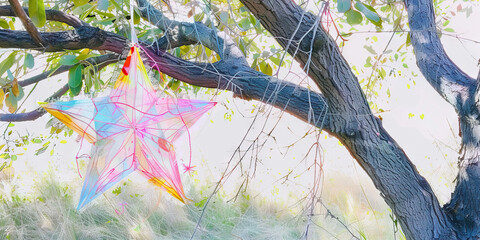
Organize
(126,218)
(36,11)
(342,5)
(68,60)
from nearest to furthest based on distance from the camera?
(342,5) → (36,11) → (68,60) → (126,218)

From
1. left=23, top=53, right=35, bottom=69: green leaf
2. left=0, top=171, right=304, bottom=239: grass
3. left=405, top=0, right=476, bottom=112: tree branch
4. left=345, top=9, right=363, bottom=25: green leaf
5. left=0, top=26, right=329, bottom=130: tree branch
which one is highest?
left=405, top=0, right=476, bottom=112: tree branch

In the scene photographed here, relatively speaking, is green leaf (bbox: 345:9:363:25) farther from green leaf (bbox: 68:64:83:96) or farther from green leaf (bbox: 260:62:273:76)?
green leaf (bbox: 68:64:83:96)

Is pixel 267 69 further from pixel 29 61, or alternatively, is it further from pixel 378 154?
pixel 29 61

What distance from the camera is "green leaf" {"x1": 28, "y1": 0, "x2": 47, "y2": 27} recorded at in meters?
0.89

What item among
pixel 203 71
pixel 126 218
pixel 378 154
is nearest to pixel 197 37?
pixel 203 71

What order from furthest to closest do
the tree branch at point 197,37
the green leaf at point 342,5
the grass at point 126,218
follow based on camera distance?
1. the grass at point 126,218
2. the tree branch at point 197,37
3. the green leaf at point 342,5

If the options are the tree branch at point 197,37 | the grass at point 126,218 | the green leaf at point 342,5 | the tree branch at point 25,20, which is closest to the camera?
the green leaf at point 342,5

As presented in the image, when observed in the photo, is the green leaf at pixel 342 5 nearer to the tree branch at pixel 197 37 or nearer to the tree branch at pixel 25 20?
the tree branch at pixel 197 37

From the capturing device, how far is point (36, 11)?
2.95 ft

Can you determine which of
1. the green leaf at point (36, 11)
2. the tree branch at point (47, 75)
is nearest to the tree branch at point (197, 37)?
the tree branch at point (47, 75)

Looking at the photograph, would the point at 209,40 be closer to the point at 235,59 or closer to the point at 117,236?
the point at 235,59

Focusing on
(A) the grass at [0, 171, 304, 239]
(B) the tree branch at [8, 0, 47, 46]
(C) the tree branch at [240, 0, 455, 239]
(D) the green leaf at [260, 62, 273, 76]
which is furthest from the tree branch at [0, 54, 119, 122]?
(A) the grass at [0, 171, 304, 239]

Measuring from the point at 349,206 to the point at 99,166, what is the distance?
214cm

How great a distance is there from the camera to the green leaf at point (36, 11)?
89cm
